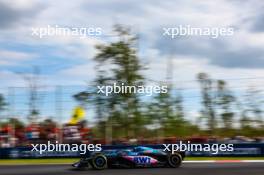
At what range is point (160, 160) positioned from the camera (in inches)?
606

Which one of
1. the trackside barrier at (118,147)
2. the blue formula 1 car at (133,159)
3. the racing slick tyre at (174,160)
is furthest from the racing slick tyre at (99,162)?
the trackside barrier at (118,147)

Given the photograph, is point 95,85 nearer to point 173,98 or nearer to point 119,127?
point 119,127

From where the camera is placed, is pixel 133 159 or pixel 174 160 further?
pixel 174 160

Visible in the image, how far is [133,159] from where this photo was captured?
603 inches

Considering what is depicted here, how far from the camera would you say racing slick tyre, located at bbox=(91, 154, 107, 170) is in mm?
14945

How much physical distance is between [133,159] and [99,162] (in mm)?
1076

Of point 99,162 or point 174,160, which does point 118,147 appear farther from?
point 99,162

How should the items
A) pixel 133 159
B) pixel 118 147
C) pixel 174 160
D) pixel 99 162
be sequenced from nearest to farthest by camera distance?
pixel 99 162, pixel 133 159, pixel 174 160, pixel 118 147

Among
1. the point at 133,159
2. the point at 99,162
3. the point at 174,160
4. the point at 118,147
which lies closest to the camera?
the point at 99,162

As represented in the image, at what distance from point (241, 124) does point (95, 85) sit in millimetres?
8802

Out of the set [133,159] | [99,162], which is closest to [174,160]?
[133,159]

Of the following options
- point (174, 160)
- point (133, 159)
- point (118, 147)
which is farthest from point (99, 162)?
point (118, 147)

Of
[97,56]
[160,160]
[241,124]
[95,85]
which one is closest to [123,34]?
[97,56]

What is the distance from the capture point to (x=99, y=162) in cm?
1502
